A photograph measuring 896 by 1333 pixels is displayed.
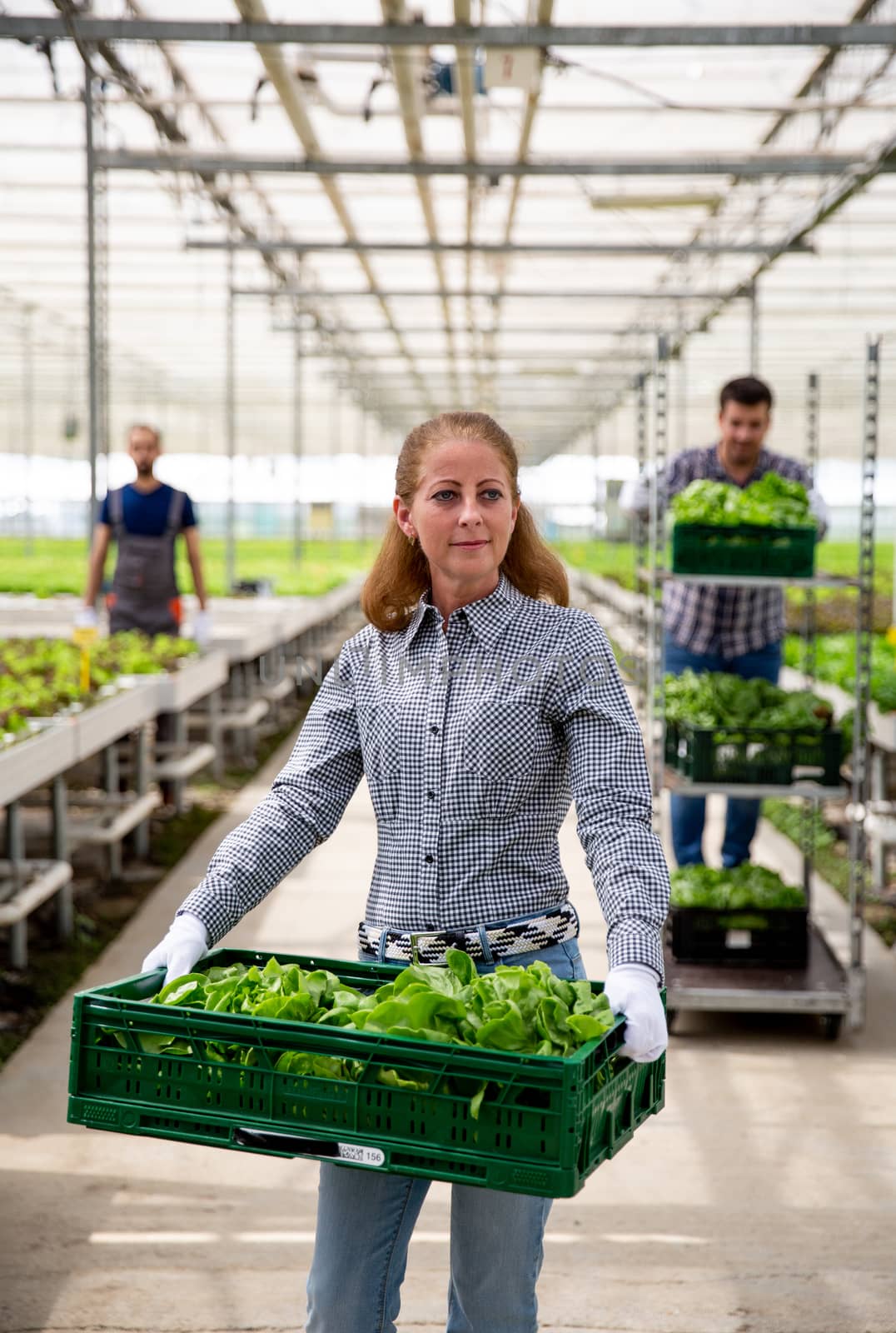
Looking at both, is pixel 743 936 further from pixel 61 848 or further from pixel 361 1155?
pixel 361 1155

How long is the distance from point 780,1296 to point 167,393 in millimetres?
24654

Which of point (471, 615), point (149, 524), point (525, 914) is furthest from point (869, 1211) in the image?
point (149, 524)

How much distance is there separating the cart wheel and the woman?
101 inches

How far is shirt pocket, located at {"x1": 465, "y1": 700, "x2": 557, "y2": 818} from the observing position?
1832 millimetres

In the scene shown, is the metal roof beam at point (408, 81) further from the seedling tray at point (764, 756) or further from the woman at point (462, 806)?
the woman at point (462, 806)

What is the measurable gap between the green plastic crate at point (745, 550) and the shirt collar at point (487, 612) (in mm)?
2363

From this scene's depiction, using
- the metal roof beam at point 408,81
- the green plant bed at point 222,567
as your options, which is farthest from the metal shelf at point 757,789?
the green plant bed at point 222,567

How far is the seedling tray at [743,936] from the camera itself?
446 centimetres

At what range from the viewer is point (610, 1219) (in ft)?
10.1

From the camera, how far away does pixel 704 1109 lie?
12.1ft

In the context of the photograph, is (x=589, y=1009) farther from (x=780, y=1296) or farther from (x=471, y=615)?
(x=780, y=1296)

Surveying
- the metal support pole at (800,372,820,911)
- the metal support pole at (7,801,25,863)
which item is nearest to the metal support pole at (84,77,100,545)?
the metal support pole at (7,801,25,863)

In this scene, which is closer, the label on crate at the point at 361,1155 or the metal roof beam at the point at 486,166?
the label on crate at the point at 361,1155

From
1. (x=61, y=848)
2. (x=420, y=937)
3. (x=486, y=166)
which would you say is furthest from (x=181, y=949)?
(x=486, y=166)
